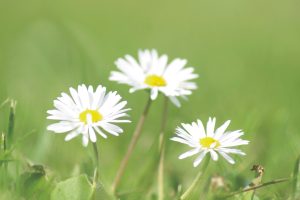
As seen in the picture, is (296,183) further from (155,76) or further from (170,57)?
(170,57)

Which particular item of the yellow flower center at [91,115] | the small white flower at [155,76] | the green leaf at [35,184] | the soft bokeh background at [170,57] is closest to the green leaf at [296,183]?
the soft bokeh background at [170,57]

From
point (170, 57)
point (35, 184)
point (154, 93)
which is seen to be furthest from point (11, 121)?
point (170, 57)

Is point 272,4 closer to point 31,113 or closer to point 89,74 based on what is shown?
point 89,74

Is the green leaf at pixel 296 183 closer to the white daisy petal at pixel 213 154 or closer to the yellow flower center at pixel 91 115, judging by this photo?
the white daisy petal at pixel 213 154

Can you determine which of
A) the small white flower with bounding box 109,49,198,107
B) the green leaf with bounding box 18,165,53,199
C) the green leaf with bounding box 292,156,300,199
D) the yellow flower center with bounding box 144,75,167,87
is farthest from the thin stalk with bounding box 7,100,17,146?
the green leaf with bounding box 292,156,300,199

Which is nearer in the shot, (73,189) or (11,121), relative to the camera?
(73,189)

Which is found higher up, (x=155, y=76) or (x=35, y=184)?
(x=155, y=76)

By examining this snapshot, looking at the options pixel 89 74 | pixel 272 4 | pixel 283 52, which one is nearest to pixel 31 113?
pixel 89 74

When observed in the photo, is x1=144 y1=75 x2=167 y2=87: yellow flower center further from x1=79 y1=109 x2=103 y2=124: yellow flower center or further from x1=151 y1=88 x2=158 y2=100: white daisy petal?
x1=79 y1=109 x2=103 y2=124: yellow flower center
